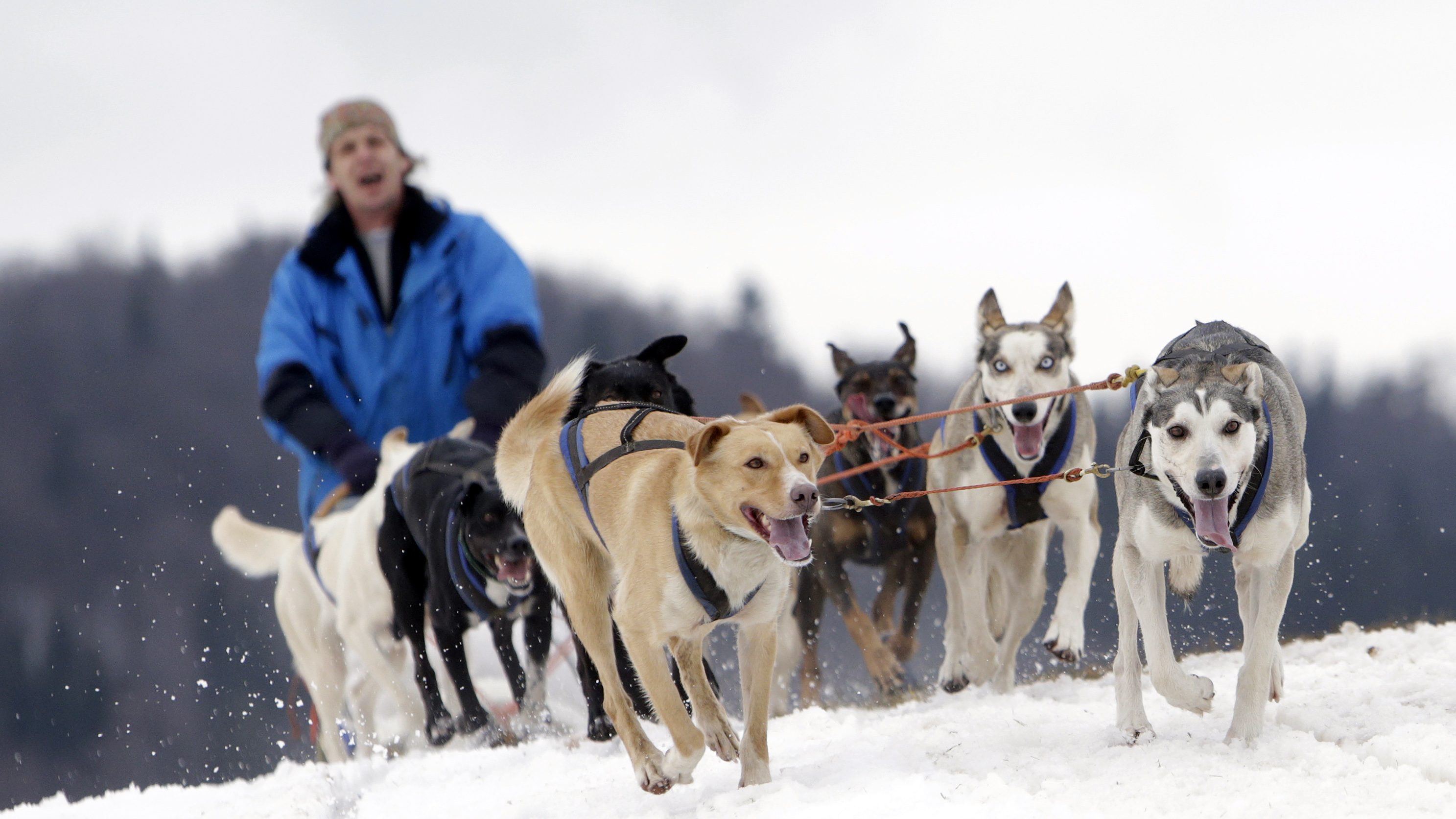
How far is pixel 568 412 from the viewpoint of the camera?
485 cm

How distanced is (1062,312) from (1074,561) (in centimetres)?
119

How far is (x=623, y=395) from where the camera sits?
483 cm

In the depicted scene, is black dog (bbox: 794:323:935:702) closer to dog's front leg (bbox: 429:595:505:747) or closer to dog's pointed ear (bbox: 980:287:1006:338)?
dog's pointed ear (bbox: 980:287:1006:338)

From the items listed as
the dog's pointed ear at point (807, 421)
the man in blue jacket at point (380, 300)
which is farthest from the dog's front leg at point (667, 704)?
the man in blue jacket at point (380, 300)

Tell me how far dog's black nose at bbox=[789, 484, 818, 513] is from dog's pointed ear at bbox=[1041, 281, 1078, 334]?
2927 millimetres

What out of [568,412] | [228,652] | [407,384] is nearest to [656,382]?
[568,412]

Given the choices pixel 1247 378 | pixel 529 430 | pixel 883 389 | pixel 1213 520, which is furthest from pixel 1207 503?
pixel 883 389

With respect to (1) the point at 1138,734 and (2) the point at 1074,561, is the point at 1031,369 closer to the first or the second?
(2) the point at 1074,561

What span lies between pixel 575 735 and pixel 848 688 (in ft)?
12.7

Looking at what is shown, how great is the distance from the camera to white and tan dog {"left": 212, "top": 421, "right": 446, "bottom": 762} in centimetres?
629

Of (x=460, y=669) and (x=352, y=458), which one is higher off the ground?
(x=352, y=458)

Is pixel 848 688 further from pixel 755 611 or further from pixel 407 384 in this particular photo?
pixel 755 611

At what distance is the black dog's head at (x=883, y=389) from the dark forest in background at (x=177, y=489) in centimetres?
1394

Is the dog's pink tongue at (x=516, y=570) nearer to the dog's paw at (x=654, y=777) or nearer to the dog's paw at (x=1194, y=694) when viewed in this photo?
the dog's paw at (x=654, y=777)
